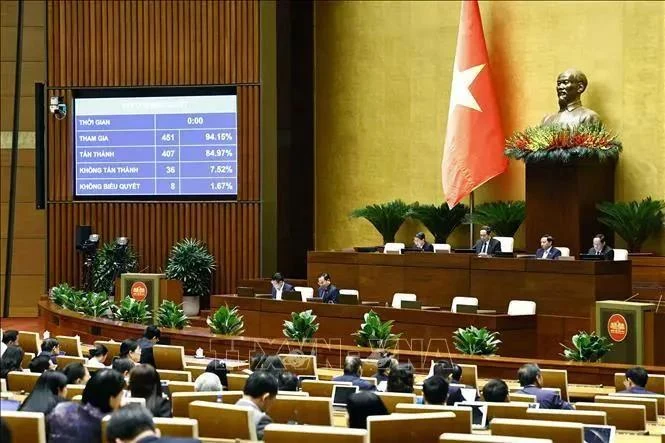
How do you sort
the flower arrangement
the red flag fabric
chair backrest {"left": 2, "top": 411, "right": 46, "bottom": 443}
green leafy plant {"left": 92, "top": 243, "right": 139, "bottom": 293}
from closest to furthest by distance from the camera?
chair backrest {"left": 2, "top": 411, "right": 46, "bottom": 443}, the flower arrangement, the red flag fabric, green leafy plant {"left": 92, "top": 243, "right": 139, "bottom": 293}

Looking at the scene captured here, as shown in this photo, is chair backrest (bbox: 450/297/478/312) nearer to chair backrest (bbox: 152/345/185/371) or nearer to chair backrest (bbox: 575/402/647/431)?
chair backrest (bbox: 152/345/185/371)

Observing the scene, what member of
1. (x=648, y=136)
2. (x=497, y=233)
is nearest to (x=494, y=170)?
(x=497, y=233)

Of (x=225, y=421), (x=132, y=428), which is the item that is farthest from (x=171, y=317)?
(x=132, y=428)

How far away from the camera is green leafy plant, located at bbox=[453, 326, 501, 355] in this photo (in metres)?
11.5

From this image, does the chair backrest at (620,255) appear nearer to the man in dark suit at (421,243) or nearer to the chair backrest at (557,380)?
the man in dark suit at (421,243)

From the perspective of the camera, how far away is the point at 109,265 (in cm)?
1827

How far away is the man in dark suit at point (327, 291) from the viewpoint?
46.5ft

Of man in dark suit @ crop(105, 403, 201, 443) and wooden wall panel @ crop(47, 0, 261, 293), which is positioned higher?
wooden wall panel @ crop(47, 0, 261, 293)

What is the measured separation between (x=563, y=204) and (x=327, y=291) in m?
3.44

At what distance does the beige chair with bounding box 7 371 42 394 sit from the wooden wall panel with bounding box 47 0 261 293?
1090 cm

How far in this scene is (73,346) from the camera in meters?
11.9

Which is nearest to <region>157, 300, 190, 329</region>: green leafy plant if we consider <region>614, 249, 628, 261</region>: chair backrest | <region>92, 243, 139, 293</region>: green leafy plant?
<region>92, 243, 139, 293</region>: green leafy plant

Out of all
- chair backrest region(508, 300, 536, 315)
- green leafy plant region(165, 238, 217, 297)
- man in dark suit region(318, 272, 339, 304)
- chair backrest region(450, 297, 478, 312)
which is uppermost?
green leafy plant region(165, 238, 217, 297)

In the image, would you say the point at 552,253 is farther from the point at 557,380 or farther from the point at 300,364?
the point at 300,364
